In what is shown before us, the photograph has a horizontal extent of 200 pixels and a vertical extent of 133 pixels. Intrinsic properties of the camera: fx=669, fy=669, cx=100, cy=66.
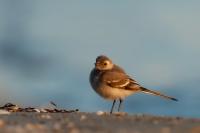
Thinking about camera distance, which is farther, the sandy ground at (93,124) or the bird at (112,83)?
the bird at (112,83)

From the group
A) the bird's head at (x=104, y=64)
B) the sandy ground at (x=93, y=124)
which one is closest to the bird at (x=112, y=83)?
the bird's head at (x=104, y=64)

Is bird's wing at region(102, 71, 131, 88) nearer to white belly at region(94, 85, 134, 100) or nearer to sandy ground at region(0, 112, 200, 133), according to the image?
white belly at region(94, 85, 134, 100)

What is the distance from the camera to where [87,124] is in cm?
970

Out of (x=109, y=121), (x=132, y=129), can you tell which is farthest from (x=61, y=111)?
(x=132, y=129)

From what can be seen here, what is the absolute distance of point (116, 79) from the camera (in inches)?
559

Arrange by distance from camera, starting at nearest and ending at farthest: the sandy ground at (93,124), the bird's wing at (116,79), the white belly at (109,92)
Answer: the sandy ground at (93,124), the white belly at (109,92), the bird's wing at (116,79)

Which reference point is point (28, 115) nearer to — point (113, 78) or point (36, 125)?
point (36, 125)

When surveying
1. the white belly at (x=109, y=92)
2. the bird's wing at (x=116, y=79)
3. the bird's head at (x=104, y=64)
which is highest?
the bird's head at (x=104, y=64)

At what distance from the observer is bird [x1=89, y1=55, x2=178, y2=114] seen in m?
13.9

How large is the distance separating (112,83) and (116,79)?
0.22 meters

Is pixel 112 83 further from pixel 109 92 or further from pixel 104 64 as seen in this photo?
pixel 104 64

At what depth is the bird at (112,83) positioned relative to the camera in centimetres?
1391

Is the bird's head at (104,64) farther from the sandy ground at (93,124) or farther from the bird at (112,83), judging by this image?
the sandy ground at (93,124)

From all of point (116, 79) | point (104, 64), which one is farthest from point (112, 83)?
point (104, 64)
